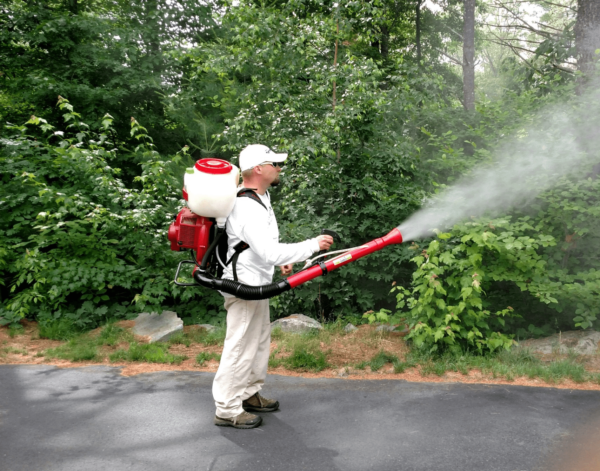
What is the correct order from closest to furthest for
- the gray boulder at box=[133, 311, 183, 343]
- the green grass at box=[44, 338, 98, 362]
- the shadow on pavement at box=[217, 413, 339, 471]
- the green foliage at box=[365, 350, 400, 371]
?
the shadow on pavement at box=[217, 413, 339, 471] → the green foliage at box=[365, 350, 400, 371] → the green grass at box=[44, 338, 98, 362] → the gray boulder at box=[133, 311, 183, 343]

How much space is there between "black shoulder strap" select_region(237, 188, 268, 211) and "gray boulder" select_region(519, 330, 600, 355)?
3.64 metres

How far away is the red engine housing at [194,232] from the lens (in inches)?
142

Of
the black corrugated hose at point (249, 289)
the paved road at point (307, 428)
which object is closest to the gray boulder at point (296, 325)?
the paved road at point (307, 428)

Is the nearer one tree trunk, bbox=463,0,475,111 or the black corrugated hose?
the black corrugated hose

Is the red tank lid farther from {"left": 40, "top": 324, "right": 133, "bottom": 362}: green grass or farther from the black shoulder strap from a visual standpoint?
{"left": 40, "top": 324, "right": 133, "bottom": 362}: green grass

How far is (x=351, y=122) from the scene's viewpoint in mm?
6883

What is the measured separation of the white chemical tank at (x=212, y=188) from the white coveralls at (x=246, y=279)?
0.18 metres

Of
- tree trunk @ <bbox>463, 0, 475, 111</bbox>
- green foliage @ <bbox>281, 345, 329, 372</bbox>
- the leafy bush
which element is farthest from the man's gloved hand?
tree trunk @ <bbox>463, 0, 475, 111</bbox>

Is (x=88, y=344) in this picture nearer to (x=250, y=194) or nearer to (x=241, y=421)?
(x=241, y=421)

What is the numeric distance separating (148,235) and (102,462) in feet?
14.5

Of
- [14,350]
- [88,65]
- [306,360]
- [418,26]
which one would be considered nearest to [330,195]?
[306,360]

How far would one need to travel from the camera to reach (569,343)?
5.40 m

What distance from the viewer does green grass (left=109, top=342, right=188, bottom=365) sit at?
543 centimetres

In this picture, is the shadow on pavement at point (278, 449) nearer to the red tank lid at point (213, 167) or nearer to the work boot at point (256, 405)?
the work boot at point (256, 405)
